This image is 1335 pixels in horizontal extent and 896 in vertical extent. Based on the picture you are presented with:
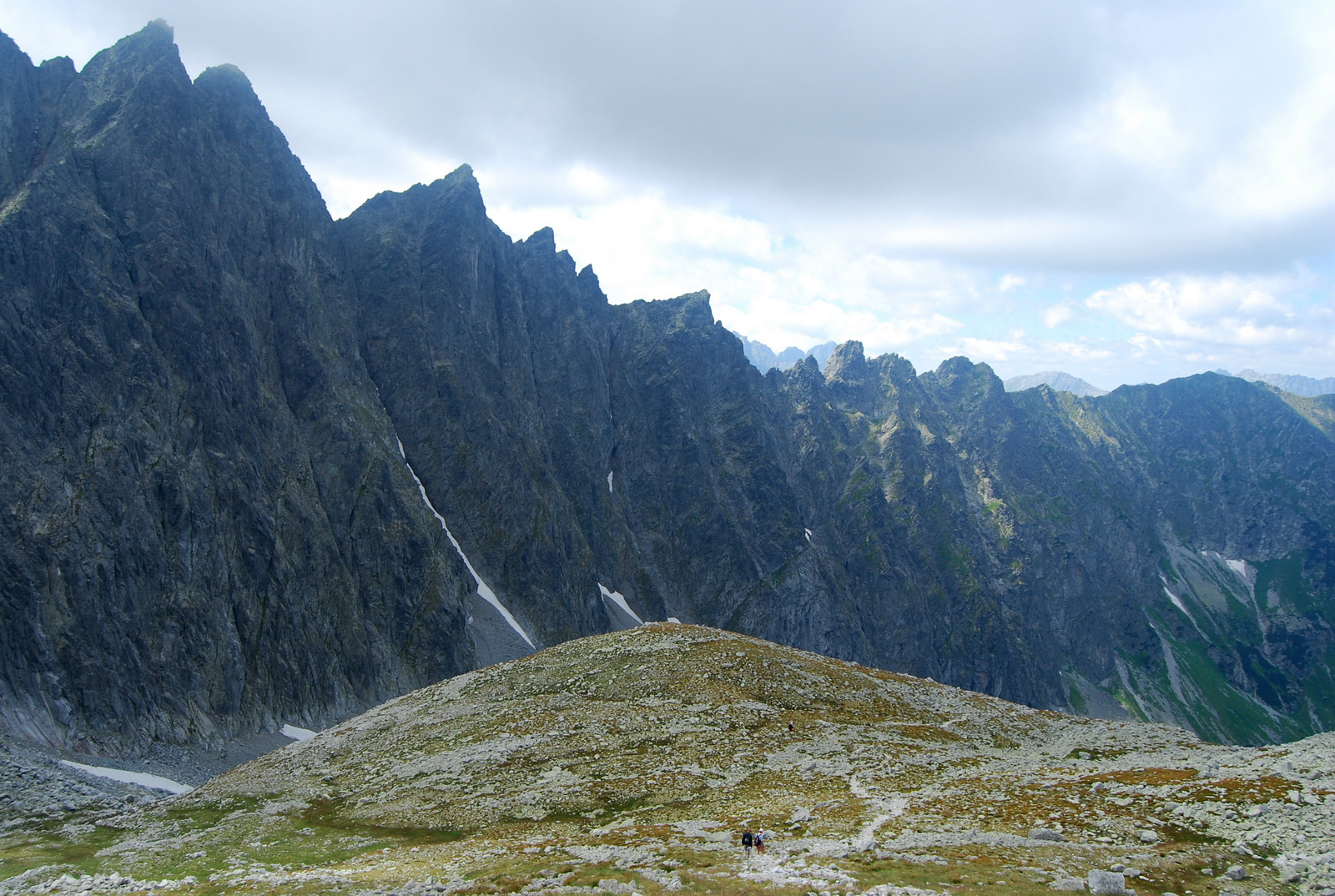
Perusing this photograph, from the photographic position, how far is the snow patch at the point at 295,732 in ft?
315

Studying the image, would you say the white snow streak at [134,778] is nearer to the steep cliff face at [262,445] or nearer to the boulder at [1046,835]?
the steep cliff face at [262,445]

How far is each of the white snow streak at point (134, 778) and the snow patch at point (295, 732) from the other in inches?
916

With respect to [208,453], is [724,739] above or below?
below

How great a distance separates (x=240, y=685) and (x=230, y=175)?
84109mm

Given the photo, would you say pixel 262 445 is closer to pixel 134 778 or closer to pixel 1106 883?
pixel 134 778

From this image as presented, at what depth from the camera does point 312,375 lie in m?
130

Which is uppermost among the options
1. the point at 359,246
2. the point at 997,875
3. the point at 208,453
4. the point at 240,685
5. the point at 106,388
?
the point at 359,246

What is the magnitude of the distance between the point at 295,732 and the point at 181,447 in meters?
40.6

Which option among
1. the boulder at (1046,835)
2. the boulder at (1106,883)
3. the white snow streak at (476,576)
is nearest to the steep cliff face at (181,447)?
the white snow streak at (476,576)

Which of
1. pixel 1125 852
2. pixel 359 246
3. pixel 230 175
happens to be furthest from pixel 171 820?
pixel 359 246

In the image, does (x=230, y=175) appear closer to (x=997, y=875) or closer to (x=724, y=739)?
(x=724, y=739)

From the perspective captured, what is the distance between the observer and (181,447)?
10131cm

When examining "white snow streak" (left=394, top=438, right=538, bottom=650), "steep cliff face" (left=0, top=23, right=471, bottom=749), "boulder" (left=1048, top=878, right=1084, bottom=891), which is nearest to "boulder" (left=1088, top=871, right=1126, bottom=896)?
"boulder" (left=1048, top=878, right=1084, bottom=891)

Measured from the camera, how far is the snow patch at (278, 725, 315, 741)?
9600 cm
